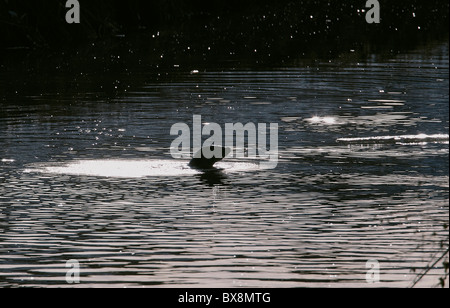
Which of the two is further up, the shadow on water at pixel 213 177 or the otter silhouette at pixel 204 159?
the otter silhouette at pixel 204 159

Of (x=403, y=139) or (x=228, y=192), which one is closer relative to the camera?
(x=228, y=192)

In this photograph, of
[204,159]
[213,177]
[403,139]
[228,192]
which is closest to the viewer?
[228,192]

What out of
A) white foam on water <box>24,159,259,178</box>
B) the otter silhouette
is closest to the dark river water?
white foam on water <box>24,159,259,178</box>

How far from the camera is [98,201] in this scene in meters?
18.1

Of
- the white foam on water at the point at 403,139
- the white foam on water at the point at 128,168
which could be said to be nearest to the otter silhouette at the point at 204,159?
the white foam on water at the point at 128,168

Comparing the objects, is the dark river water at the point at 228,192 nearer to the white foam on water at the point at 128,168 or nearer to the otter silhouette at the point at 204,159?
the white foam on water at the point at 128,168

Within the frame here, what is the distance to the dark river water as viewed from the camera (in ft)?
45.4

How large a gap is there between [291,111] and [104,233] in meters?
13.8

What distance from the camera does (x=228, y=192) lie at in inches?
736

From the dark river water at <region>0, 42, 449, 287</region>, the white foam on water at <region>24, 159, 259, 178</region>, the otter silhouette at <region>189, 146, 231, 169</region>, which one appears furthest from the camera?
the otter silhouette at <region>189, 146, 231, 169</region>

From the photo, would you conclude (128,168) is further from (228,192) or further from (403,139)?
(403,139)

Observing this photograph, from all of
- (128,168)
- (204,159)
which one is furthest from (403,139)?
(128,168)

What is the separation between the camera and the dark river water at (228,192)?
13836 millimetres

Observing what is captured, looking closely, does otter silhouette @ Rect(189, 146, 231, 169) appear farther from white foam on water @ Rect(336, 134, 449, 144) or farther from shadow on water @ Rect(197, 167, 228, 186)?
white foam on water @ Rect(336, 134, 449, 144)
